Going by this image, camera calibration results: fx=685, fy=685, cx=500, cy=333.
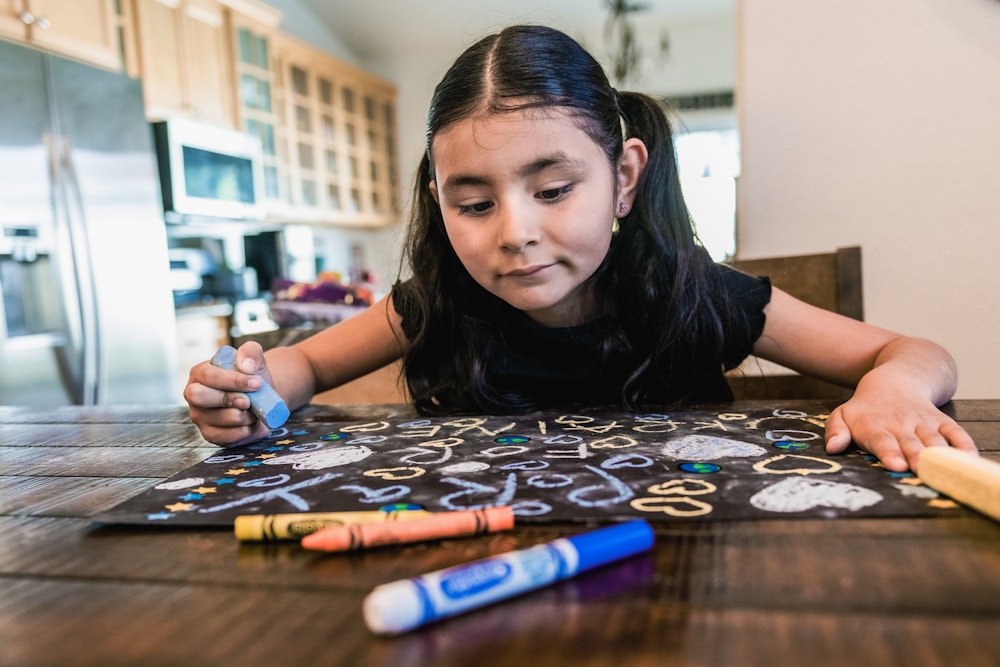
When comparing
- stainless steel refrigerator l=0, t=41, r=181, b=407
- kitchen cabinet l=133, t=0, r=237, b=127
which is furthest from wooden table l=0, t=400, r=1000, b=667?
kitchen cabinet l=133, t=0, r=237, b=127

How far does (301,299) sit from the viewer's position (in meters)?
2.49

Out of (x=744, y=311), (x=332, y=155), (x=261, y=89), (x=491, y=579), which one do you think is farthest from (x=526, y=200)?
(x=332, y=155)

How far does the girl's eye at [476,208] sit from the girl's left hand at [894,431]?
0.43 metres

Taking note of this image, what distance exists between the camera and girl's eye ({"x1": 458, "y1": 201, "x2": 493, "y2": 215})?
81cm

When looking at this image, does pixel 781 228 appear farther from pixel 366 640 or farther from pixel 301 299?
pixel 301 299

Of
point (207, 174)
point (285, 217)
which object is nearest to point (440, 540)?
point (207, 174)

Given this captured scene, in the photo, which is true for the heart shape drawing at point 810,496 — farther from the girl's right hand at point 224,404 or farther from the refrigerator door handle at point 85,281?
the refrigerator door handle at point 85,281

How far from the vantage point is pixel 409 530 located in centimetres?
42

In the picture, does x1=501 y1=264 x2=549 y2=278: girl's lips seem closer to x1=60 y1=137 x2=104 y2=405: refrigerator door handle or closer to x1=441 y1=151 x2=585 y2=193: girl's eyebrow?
x1=441 y1=151 x2=585 y2=193: girl's eyebrow

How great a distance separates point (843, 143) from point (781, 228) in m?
0.19

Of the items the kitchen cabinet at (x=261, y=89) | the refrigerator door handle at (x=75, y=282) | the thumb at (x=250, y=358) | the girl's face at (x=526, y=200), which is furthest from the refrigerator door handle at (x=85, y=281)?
the girl's face at (x=526, y=200)

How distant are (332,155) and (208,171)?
1.67 metres

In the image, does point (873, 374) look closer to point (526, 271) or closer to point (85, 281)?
point (526, 271)

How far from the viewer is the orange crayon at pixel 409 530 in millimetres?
410
